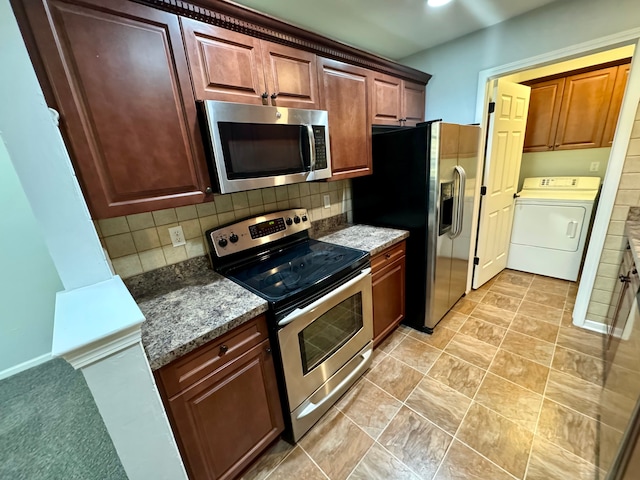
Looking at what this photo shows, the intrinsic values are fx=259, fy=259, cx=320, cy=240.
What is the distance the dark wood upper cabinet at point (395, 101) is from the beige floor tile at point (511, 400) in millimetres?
1989

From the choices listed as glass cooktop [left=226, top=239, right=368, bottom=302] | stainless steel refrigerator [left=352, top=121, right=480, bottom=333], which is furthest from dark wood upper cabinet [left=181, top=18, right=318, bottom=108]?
glass cooktop [left=226, top=239, right=368, bottom=302]

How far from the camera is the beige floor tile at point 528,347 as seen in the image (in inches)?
72.7

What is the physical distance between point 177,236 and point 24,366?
2.01 meters

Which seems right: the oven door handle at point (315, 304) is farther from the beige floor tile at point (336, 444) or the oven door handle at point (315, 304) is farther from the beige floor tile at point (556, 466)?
the beige floor tile at point (556, 466)

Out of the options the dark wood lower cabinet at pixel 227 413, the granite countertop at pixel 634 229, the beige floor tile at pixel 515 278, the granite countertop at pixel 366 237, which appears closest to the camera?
the dark wood lower cabinet at pixel 227 413

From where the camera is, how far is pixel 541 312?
91.5 inches

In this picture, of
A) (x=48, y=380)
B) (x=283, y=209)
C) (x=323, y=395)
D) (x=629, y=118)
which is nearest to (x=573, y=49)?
(x=629, y=118)

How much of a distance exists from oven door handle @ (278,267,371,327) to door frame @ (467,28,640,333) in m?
1.73

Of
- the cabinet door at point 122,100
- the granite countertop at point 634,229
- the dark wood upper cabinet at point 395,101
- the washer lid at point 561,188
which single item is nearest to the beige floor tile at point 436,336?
the granite countertop at point 634,229

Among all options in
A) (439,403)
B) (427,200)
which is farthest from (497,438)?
(427,200)

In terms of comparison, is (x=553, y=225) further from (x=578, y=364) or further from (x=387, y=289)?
(x=387, y=289)

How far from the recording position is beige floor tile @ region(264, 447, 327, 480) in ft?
4.16

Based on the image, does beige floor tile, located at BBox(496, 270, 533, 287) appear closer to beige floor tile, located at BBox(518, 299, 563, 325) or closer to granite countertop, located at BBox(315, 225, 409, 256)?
beige floor tile, located at BBox(518, 299, 563, 325)

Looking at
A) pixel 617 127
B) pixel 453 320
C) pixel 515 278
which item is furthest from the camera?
pixel 515 278
